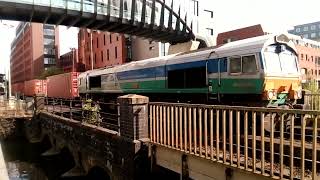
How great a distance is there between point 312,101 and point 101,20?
17.8 meters

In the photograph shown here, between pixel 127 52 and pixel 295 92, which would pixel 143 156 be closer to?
pixel 295 92

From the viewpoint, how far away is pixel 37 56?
403ft

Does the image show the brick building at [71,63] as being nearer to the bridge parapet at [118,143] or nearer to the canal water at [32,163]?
the canal water at [32,163]

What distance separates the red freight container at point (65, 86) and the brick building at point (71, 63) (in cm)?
2787

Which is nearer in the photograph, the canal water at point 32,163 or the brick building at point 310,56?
the canal water at point 32,163

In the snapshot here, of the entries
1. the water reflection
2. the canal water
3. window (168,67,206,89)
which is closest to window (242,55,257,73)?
window (168,67,206,89)

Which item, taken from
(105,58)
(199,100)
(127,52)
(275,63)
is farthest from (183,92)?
(105,58)

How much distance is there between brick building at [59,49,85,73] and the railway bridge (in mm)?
64459

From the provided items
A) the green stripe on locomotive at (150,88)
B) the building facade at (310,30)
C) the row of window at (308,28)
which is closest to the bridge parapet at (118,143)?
the green stripe on locomotive at (150,88)

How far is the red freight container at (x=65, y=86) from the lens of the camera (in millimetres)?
36594

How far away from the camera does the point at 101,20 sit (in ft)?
91.0

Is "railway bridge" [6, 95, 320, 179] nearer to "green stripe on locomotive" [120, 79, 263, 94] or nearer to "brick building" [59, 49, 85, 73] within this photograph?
"green stripe on locomotive" [120, 79, 263, 94]

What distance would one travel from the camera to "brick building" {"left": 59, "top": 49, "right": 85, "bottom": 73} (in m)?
77.9

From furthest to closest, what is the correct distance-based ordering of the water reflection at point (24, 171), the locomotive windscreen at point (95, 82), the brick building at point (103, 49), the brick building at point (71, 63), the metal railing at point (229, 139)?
the brick building at point (71, 63) < the brick building at point (103, 49) < the locomotive windscreen at point (95, 82) < the water reflection at point (24, 171) < the metal railing at point (229, 139)
